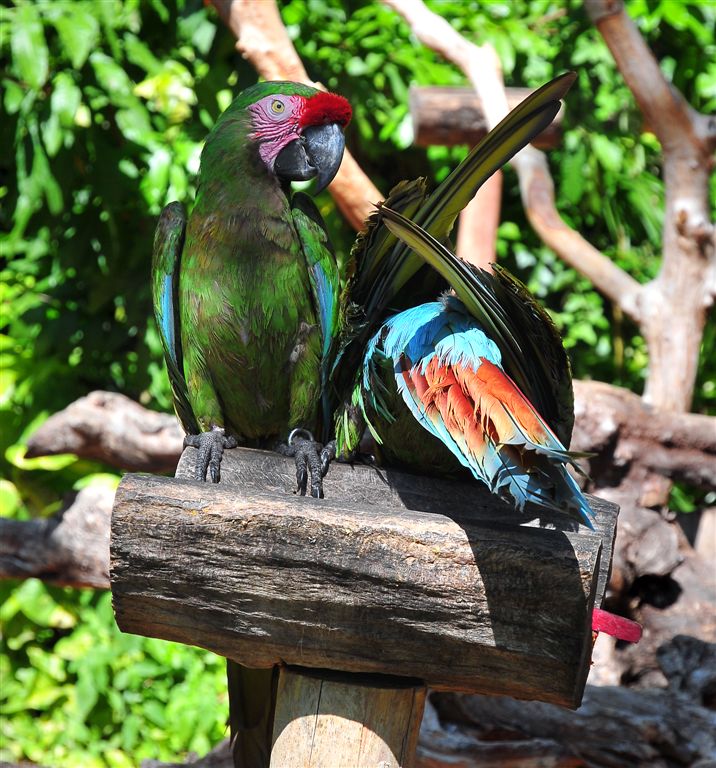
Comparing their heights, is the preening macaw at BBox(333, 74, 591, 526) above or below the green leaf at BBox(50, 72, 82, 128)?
above

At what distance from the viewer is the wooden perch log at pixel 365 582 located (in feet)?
3.31

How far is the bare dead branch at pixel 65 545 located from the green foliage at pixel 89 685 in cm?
77

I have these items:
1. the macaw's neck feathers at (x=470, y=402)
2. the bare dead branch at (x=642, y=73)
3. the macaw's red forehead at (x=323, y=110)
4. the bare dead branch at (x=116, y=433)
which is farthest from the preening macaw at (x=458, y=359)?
the bare dead branch at (x=642, y=73)

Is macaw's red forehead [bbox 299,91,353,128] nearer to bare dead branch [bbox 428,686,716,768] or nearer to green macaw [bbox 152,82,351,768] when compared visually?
green macaw [bbox 152,82,351,768]

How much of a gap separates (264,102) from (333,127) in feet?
0.36

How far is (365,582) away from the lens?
40.5 inches

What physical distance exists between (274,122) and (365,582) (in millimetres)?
711

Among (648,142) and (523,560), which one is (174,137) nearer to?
(648,142)

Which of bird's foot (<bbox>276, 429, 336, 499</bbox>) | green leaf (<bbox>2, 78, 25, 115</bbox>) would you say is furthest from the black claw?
green leaf (<bbox>2, 78, 25, 115</bbox>)

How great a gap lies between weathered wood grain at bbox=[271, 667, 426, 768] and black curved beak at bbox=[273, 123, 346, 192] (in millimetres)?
693

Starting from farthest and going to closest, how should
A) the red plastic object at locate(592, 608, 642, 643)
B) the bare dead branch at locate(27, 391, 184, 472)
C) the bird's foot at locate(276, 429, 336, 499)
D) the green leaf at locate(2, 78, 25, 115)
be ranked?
the green leaf at locate(2, 78, 25, 115) → the bare dead branch at locate(27, 391, 184, 472) → the bird's foot at locate(276, 429, 336, 499) → the red plastic object at locate(592, 608, 642, 643)

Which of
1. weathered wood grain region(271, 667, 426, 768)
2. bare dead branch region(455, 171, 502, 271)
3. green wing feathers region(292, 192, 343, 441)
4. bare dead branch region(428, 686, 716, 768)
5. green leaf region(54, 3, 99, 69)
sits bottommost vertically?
bare dead branch region(428, 686, 716, 768)

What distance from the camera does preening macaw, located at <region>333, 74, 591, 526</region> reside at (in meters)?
0.95

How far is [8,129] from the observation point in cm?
271
